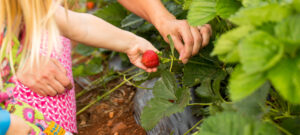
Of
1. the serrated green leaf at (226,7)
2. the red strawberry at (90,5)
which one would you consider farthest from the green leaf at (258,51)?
the red strawberry at (90,5)

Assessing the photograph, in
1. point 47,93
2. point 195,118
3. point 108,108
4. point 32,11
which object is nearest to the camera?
point 32,11

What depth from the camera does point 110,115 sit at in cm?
184

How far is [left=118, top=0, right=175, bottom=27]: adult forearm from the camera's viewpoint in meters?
1.46

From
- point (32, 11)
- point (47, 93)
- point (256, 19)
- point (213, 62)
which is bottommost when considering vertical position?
point (47, 93)

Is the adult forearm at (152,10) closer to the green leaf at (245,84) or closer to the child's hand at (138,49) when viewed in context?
the child's hand at (138,49)

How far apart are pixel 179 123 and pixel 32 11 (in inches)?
26.8

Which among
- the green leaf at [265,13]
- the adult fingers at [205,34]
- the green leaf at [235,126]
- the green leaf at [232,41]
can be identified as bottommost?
the adult fingers at [205,34]

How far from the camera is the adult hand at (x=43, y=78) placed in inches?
57.6

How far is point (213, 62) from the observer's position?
1.38m

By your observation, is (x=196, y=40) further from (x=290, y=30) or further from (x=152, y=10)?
(x=290, y=30)

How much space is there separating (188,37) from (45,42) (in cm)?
69

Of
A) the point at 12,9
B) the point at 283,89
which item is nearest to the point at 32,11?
the point at 12,9

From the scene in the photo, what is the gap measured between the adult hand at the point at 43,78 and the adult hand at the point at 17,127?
0.62 ft

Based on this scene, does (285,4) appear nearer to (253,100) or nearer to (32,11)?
(253,100)
